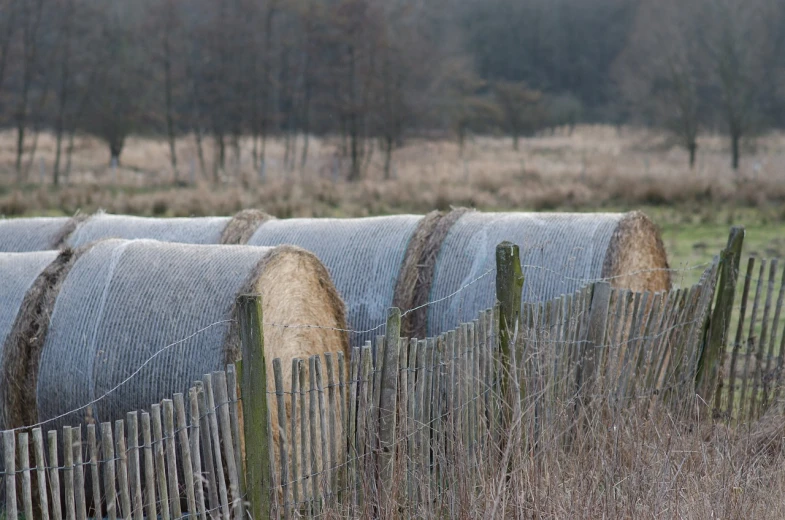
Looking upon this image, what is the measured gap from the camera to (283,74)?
131 feet

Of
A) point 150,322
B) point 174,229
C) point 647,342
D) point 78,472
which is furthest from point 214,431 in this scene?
point 174,229

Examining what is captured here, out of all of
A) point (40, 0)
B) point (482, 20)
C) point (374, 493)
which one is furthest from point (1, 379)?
point (482, 20)

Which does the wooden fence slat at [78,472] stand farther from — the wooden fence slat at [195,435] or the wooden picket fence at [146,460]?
the wooden fence slat at [195,435]

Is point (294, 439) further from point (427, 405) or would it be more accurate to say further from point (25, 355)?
point (25, 355)

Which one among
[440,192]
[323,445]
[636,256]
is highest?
[440,192]

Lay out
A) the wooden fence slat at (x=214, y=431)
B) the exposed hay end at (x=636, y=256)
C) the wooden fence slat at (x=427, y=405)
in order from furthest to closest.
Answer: the exposed hay end at (x=636, y=256), the wooden fence slat at (x=427, y=405), the wooden fence slat at (x=214, y=431)

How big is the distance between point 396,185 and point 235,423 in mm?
20982

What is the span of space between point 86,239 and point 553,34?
77338mm

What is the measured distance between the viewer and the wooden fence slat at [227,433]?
154 inches

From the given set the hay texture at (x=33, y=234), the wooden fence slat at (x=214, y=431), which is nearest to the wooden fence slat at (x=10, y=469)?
the wooden fence slat at (x=214, y=431)

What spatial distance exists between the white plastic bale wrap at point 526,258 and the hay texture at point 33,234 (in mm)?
3641

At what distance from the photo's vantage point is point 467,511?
442 centimetres

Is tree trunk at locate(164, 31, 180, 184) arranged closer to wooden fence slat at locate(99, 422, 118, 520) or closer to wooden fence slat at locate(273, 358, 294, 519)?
wooden fence slat at locate(273, 358, 294, 519)

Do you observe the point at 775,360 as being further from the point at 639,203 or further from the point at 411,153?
the point at 411,153
